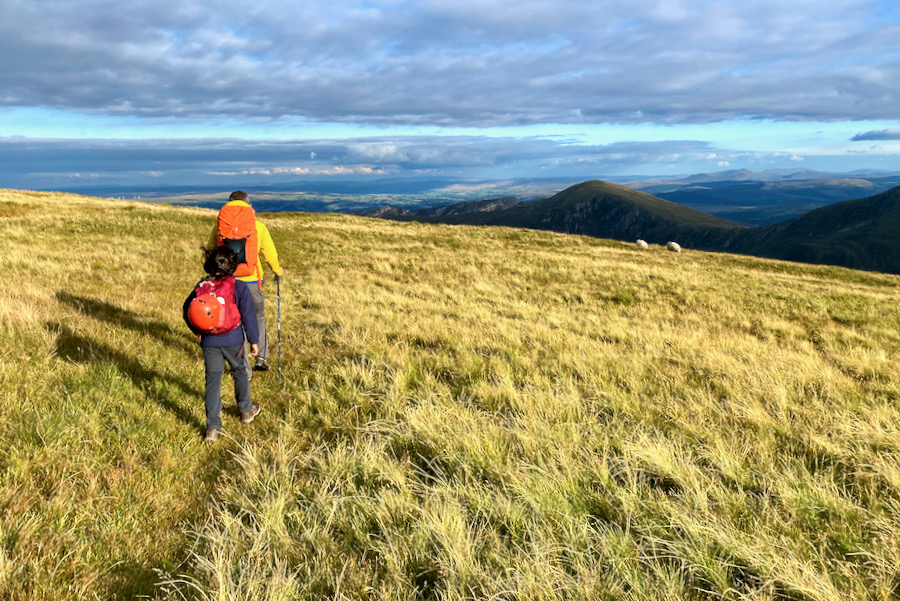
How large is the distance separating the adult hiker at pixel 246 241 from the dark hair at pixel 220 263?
4.24 ft

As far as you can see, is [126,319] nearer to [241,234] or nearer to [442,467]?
[241,234]

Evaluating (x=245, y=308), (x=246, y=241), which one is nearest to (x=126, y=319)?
(x=246, y=241)

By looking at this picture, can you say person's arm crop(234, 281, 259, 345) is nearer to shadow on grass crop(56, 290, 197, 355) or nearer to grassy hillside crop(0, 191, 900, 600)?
grassy hillside crop(0, 191, 900, 600)

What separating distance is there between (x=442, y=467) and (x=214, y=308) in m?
2.74

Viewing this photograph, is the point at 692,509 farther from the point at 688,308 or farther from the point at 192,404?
the point at 688,308

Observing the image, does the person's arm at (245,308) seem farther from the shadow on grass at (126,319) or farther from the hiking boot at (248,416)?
the shadow on grass at (126,319)

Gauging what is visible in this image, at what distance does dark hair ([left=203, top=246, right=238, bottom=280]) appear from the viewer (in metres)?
4.41

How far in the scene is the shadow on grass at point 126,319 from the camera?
7.34 meters

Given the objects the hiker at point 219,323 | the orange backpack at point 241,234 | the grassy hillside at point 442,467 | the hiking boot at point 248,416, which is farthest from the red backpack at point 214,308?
the orange backpack at point 241,234

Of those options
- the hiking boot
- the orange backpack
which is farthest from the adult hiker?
the hiking boot

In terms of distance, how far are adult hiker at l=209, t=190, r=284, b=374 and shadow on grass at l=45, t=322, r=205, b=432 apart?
1.00 metres

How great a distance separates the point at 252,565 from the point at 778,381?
21.6 feet

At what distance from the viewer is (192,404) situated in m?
5.22

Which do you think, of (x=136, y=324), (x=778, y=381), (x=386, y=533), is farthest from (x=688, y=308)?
(x=136, y=324)
